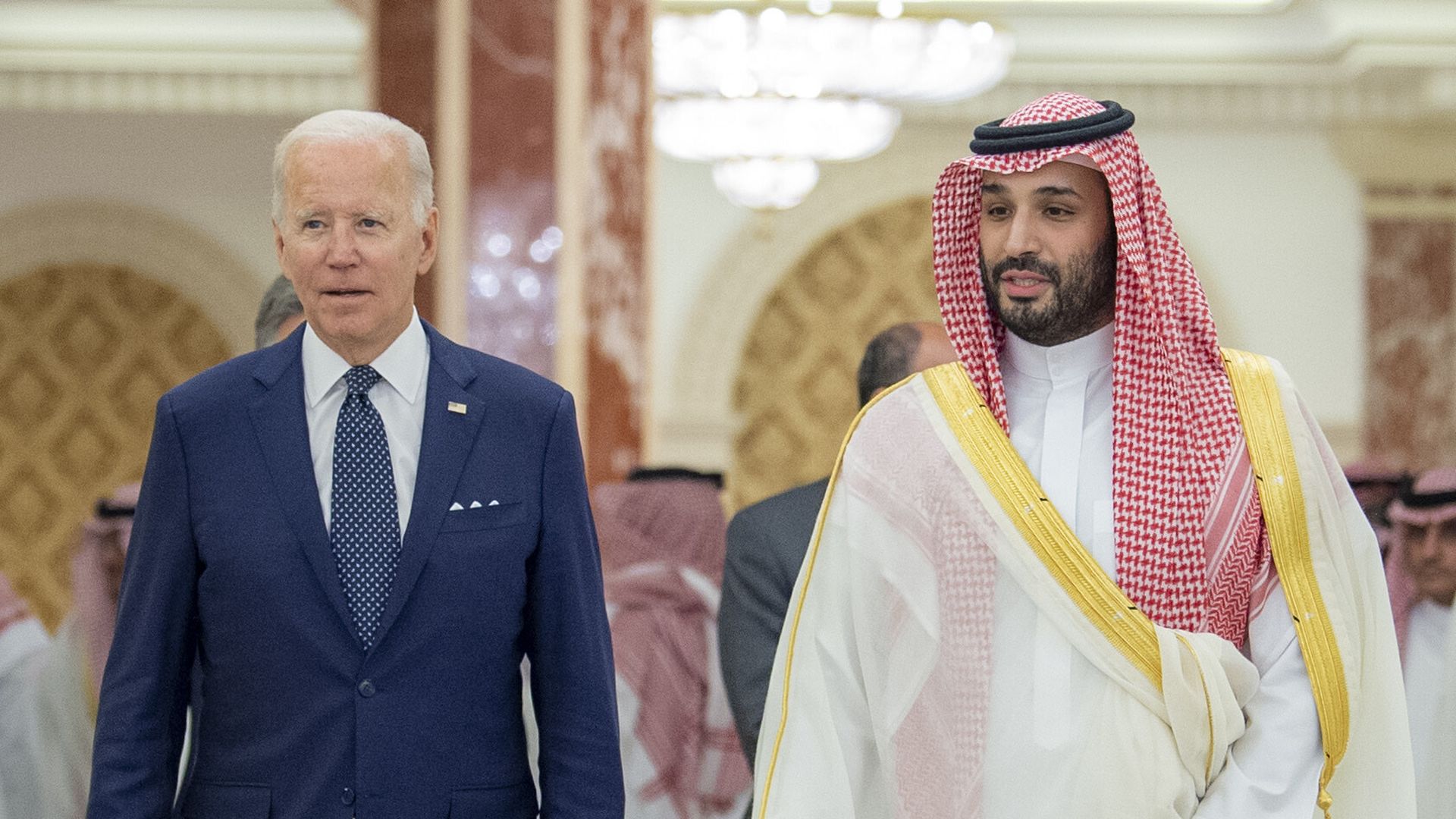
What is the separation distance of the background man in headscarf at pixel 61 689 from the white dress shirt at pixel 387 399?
7.35ft

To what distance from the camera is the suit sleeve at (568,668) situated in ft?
7.30

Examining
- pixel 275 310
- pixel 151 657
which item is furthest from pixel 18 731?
pixel 151 657

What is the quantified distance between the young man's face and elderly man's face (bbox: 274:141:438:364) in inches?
30.2

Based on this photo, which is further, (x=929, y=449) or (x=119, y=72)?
(x=119, y=72)

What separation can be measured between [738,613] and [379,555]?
1.23m

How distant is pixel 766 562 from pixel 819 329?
7390 millimetres

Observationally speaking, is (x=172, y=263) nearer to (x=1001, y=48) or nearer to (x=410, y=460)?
(x=1001, y=48)

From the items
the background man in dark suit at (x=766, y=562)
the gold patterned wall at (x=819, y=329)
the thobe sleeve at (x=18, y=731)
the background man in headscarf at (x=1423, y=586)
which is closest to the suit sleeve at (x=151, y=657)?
the background man in dark suit at (x=766, y=562)

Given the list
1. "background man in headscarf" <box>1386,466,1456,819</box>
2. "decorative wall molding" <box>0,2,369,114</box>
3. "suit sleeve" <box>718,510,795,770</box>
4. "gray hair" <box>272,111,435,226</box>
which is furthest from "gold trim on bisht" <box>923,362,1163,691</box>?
"decorative wall molding" <box>0,2,369,114</box>

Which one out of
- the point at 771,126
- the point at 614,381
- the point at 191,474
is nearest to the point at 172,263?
the point at 771,126

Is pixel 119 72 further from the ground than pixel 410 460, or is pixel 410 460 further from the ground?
pixel 119 72

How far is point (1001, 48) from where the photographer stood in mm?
7707

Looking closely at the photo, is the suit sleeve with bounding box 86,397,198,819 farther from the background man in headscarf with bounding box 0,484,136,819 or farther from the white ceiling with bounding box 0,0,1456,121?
the white ceiling with bounding box 0,0,1456,121

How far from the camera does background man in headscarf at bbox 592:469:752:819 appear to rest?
434 cm
